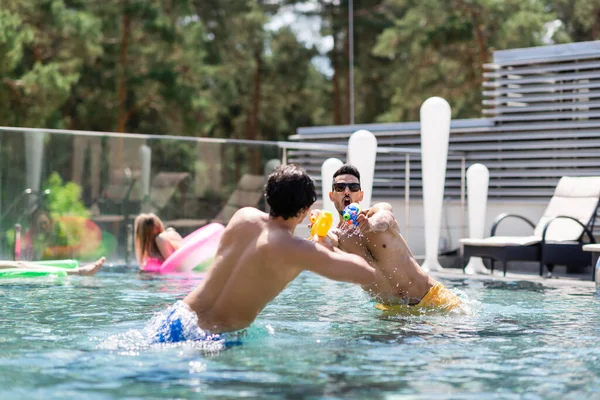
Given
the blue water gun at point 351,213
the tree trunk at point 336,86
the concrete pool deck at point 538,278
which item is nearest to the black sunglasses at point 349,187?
the blue water gun at point 351,213

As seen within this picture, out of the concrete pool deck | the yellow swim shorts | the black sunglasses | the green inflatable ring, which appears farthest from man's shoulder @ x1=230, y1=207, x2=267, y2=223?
the concrete pool deck

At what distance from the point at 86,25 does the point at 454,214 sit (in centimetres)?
1336

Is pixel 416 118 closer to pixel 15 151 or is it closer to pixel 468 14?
pixel 468 14

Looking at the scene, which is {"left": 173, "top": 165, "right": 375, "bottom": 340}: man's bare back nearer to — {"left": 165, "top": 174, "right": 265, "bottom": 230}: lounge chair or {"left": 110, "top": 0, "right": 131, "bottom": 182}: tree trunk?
{"left": 165, "top": 174, "right": 265, "bottom": 230}: lounge chair

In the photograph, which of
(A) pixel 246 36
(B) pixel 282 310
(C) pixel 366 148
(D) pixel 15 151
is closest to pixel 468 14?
(A) pixel 246 36

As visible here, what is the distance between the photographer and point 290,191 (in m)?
4.75

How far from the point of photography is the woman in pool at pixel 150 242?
33.7ft

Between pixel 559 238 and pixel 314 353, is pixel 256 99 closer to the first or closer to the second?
→ pixel 559 238

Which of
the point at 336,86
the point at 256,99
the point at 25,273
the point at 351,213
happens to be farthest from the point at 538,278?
the point at 256,99

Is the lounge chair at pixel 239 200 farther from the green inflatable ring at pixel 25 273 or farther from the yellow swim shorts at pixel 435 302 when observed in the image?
the yellow swim shorts at pixel 435 302

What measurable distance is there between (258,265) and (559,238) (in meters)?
6.87

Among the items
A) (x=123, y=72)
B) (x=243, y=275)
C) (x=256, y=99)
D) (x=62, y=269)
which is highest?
(x=123, y=72)

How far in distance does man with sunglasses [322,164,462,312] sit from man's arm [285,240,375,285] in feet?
5.37

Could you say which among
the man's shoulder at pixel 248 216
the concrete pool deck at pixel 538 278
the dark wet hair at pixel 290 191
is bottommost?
the concrete pool deck at pixel 538 278
